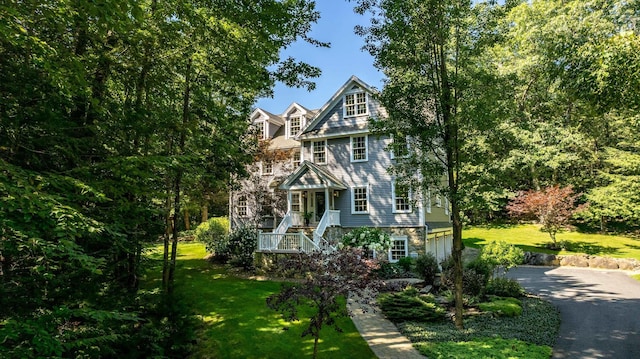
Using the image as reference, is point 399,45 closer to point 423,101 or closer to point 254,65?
point 423,101

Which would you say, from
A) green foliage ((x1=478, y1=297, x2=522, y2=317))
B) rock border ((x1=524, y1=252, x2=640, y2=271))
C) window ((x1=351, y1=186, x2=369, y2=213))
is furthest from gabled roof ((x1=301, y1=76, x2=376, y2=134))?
rock border ((x1=524, y1=252, x2=640, y2=271))

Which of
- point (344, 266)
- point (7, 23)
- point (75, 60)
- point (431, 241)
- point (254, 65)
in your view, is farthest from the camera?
point (431, 241)

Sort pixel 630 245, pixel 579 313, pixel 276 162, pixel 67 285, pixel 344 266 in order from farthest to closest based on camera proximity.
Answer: pixel 630 245
pixel 276 162
pixel 579 313
pixel 344 266
pixel 67 285

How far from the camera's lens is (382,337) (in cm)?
876

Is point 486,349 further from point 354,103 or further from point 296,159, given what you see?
point 296,159

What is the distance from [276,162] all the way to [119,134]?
1481cm

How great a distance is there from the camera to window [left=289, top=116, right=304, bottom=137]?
24047mm

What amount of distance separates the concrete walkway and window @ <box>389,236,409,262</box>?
7.62 m

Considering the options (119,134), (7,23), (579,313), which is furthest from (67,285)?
(579,313)

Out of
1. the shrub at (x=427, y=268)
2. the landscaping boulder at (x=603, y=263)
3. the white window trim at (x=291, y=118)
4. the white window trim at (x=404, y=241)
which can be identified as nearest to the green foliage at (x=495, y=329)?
the shrub at (x=427, y=268)

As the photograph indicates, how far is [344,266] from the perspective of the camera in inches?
264

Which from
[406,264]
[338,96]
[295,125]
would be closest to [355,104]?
[338,96]

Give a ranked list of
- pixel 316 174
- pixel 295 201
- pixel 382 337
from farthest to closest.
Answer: pixel 295 201 → pixel 316 174 → pixel 382 337

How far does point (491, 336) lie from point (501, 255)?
5640 mm
